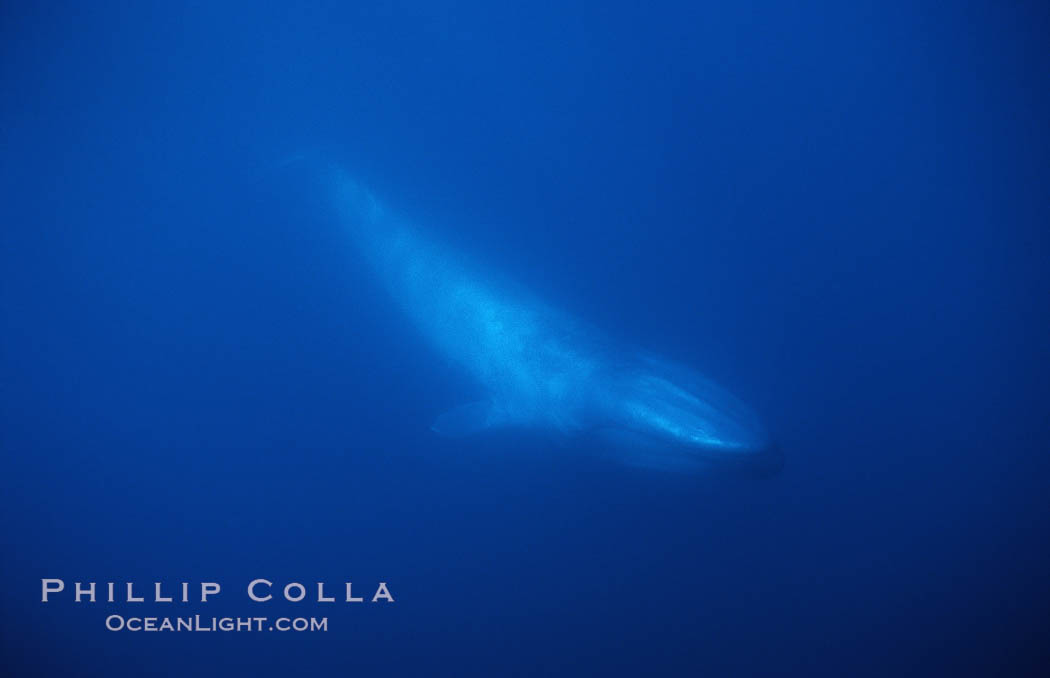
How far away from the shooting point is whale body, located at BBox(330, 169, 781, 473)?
5773 mm

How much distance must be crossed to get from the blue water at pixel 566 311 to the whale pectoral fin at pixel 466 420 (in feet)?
1.80

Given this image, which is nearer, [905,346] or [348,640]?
[348,640]

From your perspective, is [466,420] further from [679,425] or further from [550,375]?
[679,425]

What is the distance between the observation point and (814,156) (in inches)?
311

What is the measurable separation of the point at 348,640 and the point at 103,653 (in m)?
2.36

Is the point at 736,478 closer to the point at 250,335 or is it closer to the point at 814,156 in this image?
the point at 814,156

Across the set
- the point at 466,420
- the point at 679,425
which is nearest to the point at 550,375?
the point at 466,420

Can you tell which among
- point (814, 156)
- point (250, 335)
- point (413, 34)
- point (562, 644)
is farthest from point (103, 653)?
point (814, 156)

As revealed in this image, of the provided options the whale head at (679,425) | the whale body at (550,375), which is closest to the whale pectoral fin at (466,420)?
the whale body at (550,375)

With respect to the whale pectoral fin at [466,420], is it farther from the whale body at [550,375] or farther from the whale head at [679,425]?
the whale head at [679,425]

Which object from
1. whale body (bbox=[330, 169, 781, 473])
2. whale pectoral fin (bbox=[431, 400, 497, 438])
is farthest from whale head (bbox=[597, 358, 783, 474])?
whale pectoral fin (bbox=[431, 400, 497, 438])

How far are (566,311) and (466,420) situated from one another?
154cm

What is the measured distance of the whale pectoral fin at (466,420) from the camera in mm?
6325

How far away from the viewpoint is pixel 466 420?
6371 mm
